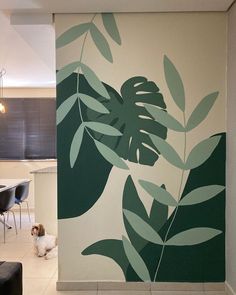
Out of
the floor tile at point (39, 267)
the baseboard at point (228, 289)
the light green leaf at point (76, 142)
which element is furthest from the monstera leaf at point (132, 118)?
the floor tile at point (39, 267)

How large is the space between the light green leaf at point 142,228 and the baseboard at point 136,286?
43 cm

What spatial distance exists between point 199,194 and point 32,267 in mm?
2016

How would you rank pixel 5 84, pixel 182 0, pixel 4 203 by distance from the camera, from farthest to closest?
pixel 5 84 < pixel 4 203 < pixel 182 0

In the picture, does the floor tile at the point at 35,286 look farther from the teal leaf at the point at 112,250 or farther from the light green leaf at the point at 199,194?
the light green leaf at the point at 199,194

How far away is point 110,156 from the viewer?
283 centimetres

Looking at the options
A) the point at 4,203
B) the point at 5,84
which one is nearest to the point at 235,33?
the point at 4,203

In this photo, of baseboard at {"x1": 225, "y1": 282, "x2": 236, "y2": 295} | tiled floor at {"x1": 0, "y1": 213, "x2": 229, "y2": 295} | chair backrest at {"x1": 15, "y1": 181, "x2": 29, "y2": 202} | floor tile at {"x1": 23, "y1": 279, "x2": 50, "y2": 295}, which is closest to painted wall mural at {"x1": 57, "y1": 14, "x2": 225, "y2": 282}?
baseboard at {"x1": 225, "y1": 282, "x2": 236, "y2": 295}

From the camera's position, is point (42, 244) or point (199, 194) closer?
point (199, 194)

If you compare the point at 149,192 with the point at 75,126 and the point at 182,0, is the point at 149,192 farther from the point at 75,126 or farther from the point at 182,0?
the point at 182,0

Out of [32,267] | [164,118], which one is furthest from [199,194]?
[32,267]

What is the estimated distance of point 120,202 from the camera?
284 cm

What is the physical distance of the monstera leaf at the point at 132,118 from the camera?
2.82 m

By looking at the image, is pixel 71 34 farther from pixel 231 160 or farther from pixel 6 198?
pixel 6 198

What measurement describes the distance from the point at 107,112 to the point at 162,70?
647 millimetres
